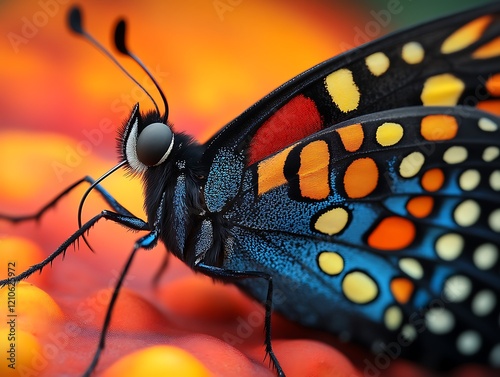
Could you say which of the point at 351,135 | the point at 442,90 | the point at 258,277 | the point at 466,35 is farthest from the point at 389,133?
the point at 258,277

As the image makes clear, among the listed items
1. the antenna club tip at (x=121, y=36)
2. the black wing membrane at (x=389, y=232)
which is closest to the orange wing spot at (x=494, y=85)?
the black wing membrane at (x=389, y=232)

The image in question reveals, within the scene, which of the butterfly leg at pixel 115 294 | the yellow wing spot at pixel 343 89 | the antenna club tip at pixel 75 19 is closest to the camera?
the butterfly leg at pixel 115 294

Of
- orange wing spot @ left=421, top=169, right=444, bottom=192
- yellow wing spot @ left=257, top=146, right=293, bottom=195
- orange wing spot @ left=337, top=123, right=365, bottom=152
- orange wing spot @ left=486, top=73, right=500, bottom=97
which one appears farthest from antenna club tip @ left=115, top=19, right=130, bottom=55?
orange wing spot @ left=486, top=73, right=500, bottom=97

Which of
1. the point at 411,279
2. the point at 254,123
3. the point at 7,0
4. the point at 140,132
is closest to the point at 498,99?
the point at 411,279

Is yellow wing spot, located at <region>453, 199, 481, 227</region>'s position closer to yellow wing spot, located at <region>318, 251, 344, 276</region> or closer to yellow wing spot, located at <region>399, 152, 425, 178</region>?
yellow wing spot, located at <region>399, 152, 425, 178</region>

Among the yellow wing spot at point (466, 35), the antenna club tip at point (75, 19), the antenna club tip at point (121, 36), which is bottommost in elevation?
the yellow wing spot at point (466, 35)

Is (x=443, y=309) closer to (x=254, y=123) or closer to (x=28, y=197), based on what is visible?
(x=254, y=123)

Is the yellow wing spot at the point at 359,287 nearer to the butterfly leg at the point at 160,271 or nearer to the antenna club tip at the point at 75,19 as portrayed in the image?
the butterfly leg at the point at 160,271

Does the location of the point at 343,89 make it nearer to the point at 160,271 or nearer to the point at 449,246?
the point at 449,246
